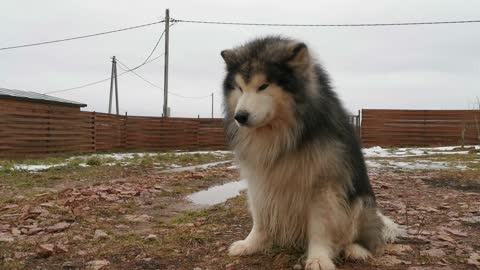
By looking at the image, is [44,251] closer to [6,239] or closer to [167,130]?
[6,239]

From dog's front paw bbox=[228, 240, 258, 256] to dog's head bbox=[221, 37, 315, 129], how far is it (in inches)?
44.9

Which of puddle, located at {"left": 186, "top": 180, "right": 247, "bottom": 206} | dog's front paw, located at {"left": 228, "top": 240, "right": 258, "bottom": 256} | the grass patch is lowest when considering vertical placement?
puddle, located at {"left": 186, "top": 180, "right": 247, "bottom": 206}

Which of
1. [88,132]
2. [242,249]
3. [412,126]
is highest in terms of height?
[412,126]

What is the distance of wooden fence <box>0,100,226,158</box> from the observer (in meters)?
14.8

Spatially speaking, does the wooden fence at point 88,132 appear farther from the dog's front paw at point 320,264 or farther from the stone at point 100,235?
the dog's front paw at point 320,264

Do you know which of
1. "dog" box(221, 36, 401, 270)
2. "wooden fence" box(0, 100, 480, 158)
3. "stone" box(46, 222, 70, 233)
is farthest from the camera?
"wooden fence" box(0, 100, 480, 158)

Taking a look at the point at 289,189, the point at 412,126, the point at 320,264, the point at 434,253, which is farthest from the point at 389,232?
the point at 412,126

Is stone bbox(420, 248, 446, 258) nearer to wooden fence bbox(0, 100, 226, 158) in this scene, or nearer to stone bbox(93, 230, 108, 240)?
stone bbox(93, 230, 108, 240)

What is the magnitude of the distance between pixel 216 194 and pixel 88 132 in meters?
12.4

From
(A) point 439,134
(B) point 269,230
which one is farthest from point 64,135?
(A) point 439,134

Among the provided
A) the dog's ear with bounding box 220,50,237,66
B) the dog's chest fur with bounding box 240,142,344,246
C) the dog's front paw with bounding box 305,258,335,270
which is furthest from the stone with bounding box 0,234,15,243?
the dog's front paw with bounding box 305,258,335,270

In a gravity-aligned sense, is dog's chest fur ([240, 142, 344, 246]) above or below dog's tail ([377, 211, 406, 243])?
above

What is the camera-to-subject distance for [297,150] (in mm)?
3092

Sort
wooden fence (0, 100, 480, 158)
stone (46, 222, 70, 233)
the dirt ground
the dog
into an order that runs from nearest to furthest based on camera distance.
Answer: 1. the dog
2. the dirt ground
3. stone (46, 222, 70, 233)
4. wooden fence (0, 100, 480, 158)
